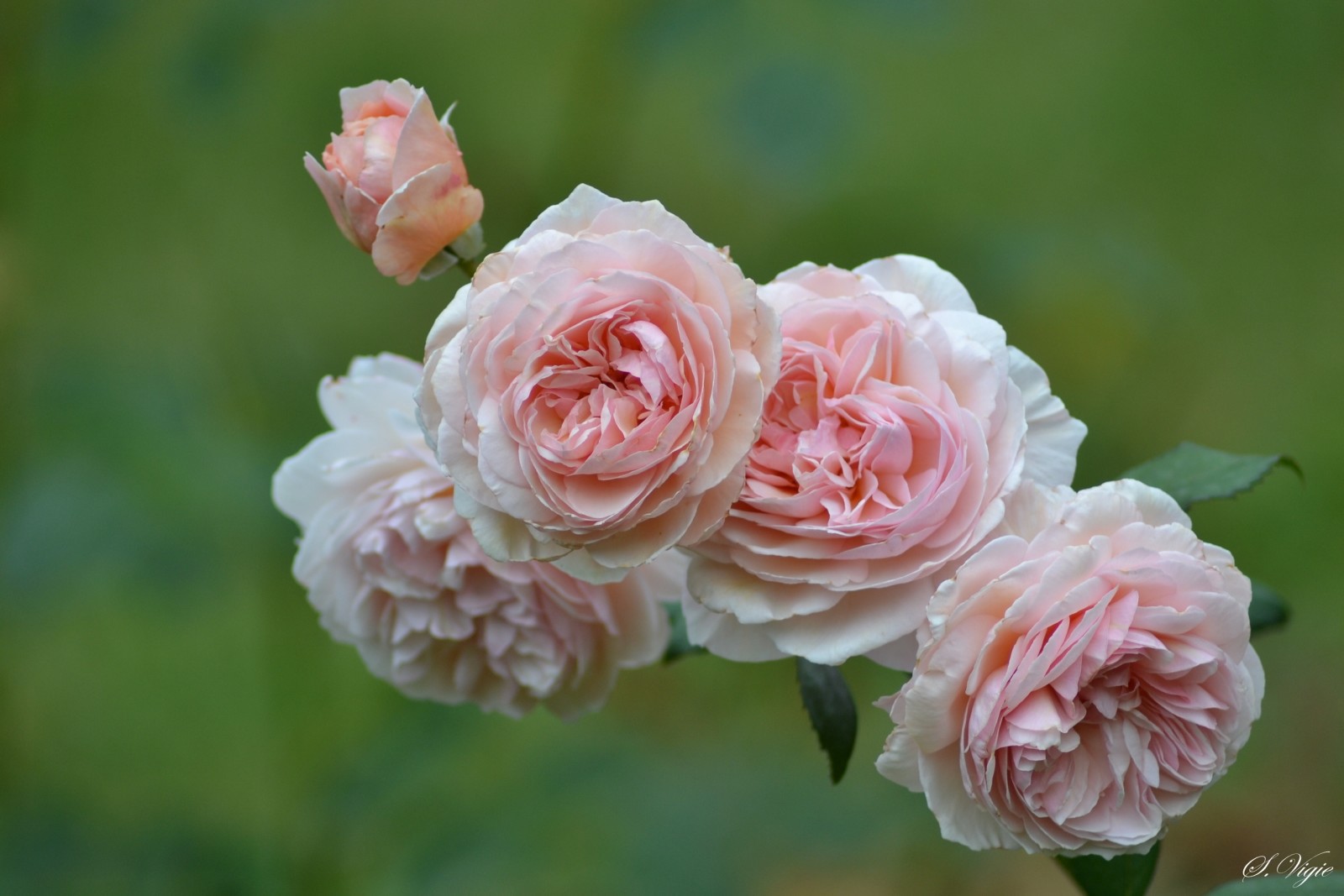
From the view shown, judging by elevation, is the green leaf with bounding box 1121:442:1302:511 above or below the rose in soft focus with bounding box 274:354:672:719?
above

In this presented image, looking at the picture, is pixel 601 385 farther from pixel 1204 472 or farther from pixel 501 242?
pixel 501 242

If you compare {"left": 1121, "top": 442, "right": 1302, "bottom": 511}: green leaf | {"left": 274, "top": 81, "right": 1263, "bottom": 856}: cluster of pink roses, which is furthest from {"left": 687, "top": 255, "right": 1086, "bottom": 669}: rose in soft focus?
{"left": 1121, "top": 442, "right": 1302, "bottom": 511}: green leaf

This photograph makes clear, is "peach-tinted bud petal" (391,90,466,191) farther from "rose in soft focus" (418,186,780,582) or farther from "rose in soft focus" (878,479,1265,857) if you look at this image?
"rose in soft focus" (878,479,1265,857)

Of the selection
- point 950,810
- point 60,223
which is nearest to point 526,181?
point 60,223

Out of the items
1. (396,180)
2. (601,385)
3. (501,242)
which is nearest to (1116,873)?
(601,385)

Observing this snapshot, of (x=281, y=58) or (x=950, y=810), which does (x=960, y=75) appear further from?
(x=950, y=810)
